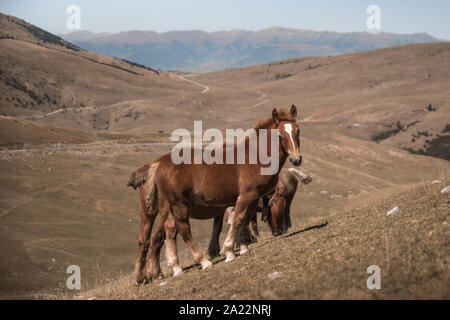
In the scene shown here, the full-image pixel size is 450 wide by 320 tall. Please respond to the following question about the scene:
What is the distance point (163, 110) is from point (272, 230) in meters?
112

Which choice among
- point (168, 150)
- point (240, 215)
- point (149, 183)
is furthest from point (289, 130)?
point (168, 150)

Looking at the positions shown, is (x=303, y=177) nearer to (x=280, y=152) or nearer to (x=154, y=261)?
(x=280, y=152)

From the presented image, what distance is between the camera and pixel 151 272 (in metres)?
10.4

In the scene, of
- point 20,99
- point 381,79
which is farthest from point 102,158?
point 381,79

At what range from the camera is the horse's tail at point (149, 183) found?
33.6 feet

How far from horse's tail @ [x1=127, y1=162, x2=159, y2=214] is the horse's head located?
2.92 m

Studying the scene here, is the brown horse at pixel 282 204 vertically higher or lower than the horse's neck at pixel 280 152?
lower

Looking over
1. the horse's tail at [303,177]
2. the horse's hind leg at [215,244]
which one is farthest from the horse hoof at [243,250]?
the horse's tail at [303,177]

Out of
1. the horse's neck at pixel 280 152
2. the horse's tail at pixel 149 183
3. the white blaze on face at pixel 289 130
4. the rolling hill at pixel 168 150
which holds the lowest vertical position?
the rolling hill at pixel 168 150

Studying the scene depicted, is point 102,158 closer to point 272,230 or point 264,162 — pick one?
point 272,230

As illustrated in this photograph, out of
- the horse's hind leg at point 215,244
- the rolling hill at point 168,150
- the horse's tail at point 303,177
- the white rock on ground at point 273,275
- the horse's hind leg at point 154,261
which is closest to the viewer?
the white rock on ground at point 273,275

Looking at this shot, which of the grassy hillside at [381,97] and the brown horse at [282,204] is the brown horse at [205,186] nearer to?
the brown horse at [282,204]

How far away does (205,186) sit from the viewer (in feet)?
31.9

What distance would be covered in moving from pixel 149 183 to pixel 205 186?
4.62 ft
